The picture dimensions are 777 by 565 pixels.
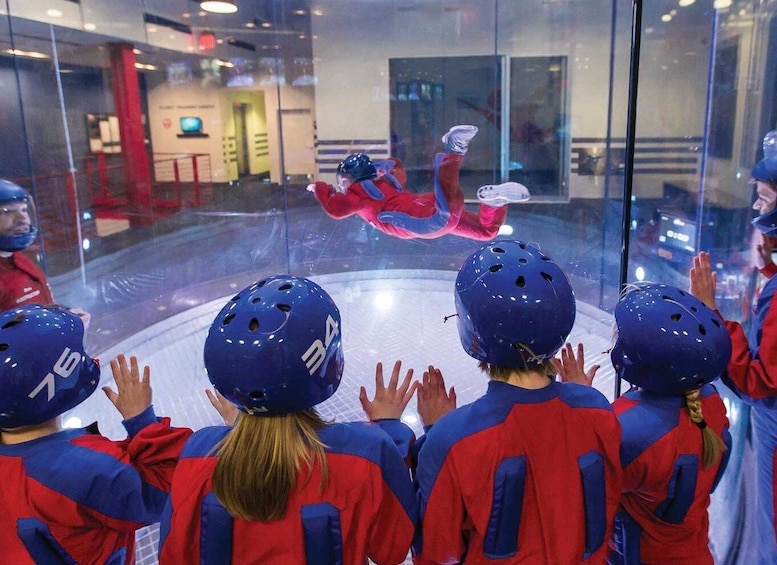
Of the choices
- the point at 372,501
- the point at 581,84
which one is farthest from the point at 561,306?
the point at 581,84

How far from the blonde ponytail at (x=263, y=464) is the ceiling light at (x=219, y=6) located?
14.3 ft

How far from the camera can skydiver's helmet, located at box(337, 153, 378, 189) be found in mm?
4000

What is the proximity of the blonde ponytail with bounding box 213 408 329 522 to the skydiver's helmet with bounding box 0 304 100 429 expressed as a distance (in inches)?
16.0

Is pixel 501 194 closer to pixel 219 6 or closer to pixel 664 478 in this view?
pixel 664 478

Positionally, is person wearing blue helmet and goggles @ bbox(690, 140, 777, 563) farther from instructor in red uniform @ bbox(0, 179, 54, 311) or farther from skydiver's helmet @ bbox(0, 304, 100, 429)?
instructor in red uniform @ bbox(0, 179, 54, 311)

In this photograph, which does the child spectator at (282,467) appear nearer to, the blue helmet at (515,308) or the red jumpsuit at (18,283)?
the blue helmet at (515,308)

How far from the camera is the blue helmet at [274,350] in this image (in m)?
1.21

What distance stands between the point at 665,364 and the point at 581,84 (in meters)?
3.71

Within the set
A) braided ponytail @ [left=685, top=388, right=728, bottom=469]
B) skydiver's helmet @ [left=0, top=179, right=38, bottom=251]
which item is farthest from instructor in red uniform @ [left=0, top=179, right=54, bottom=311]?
braided ponytail @ [left=685, top=388, right=728, bottom=469]

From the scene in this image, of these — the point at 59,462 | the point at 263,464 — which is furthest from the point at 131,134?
the point at 263,464

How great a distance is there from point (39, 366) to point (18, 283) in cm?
165

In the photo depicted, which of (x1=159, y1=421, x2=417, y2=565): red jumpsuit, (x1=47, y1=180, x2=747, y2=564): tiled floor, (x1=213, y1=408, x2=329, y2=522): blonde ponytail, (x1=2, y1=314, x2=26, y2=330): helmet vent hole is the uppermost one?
(x1=2, y1=314, x2=26, y2=330): helmet vent hole

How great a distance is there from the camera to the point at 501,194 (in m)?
3.81

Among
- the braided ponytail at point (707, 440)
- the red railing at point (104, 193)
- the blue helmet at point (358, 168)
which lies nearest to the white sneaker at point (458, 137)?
the blue helmet at point (358, 168)
